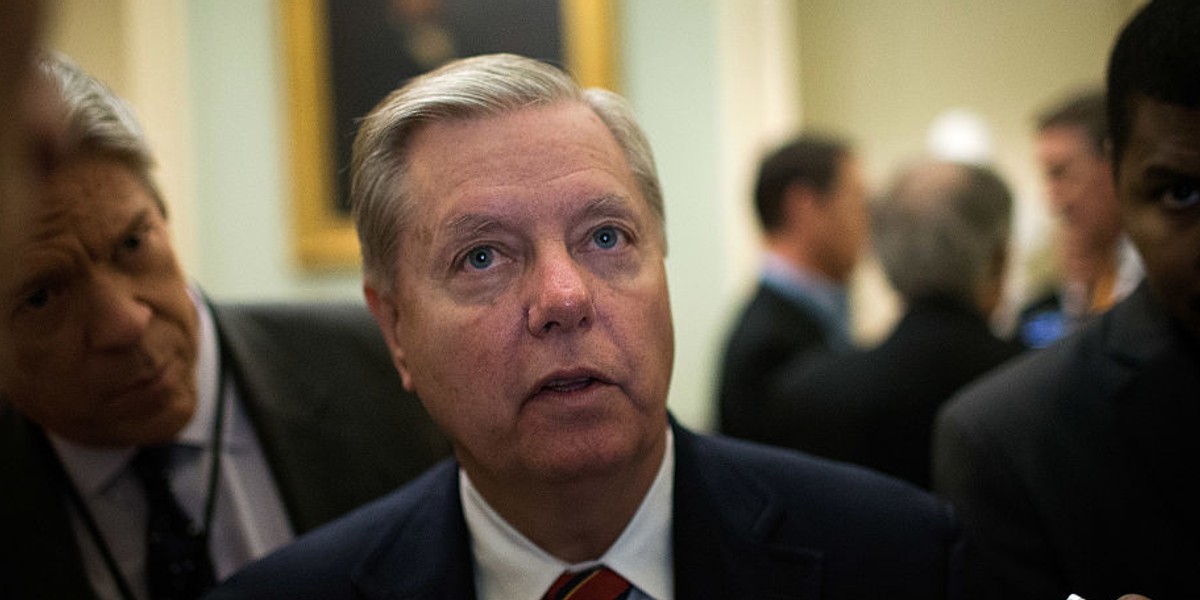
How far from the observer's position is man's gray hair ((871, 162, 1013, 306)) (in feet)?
9.36

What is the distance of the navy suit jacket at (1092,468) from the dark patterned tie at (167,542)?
1199 mm

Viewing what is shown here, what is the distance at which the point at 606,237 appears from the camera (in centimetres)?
141

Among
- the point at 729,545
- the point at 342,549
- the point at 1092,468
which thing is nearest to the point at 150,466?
the point at 342,549

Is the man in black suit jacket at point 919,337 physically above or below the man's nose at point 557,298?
below

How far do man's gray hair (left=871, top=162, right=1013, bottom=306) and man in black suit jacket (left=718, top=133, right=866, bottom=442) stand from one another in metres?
0.64

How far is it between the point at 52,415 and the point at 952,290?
2143mm

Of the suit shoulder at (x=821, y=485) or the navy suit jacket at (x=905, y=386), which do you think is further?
the navy suit jacket at (x=905, y=386)

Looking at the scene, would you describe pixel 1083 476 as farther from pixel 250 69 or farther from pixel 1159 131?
pixel 250 69

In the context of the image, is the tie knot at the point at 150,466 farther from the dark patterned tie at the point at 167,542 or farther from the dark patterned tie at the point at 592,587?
the dark patterned tie at the point at 592,587

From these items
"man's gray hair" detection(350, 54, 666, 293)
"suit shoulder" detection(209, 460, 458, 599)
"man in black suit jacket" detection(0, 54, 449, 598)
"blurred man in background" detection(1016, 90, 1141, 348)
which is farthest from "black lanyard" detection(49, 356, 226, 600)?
"blurred man in background" detection(1016, 90, 1141, 348)

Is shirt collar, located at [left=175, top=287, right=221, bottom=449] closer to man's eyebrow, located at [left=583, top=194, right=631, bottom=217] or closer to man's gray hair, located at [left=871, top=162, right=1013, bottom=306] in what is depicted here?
man's eyebrow, located at [left=583, top=194, right=631, bottom=217]

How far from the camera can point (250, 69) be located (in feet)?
15.9

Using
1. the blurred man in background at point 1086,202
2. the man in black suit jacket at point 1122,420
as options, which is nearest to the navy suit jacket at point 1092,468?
the man in black suit jacket at point 1122,420

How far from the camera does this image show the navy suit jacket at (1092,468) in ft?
5.03
